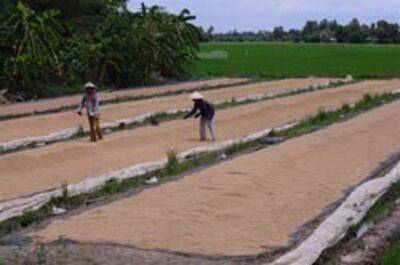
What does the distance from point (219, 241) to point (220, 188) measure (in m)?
2.72

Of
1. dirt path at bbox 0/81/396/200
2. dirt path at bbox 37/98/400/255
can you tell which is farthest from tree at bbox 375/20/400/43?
dirt path at bbox 37/98/400/255

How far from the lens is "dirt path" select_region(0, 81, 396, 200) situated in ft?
36.7

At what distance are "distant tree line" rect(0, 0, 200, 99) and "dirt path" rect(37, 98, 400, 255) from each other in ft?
42.9

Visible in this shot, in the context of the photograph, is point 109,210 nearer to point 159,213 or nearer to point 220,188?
point 159,213

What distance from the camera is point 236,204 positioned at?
9305 millimetres

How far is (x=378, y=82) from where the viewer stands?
110 ft

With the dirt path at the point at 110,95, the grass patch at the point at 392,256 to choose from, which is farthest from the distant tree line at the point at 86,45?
the grass patch at the point at 392,256

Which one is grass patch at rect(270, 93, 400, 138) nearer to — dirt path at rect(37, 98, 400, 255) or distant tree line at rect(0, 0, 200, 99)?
dirt path at rect(37, 98, 400, 255)

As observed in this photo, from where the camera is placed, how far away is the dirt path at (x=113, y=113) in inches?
666

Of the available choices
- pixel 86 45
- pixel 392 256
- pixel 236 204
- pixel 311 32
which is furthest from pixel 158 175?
pixel 311 32

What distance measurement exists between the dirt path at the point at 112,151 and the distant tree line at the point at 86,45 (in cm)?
715

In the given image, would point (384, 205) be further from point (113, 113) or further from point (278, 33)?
point (278, 33)

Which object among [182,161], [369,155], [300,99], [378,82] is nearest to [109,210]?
[182,161]

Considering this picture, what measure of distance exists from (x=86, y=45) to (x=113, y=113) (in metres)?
9.27
